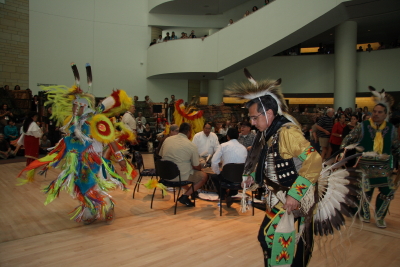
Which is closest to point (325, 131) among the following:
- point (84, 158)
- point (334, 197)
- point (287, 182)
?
point (84, 158)

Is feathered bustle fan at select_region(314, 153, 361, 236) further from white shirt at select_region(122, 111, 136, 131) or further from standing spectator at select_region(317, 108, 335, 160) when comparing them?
standing spectator at select_region(317, 108, 335, 160)

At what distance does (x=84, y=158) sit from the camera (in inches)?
147

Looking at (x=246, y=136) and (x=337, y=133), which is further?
(x=337, y=133)

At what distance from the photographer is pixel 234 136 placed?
4520 mm

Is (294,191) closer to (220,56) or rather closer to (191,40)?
(220,56)

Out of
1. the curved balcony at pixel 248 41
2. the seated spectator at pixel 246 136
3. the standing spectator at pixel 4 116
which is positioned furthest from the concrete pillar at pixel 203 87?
the seated spectator at pixel 246 136

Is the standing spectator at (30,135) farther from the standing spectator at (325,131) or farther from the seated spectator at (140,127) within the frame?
the standing spectator at (325,131)

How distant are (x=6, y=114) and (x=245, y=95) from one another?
29.8 ft

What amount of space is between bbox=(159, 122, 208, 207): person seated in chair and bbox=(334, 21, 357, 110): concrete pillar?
30.3ft

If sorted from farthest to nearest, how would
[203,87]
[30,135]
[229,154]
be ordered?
[203,87] < [30,135] < [229,154]

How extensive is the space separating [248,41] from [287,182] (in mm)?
10147

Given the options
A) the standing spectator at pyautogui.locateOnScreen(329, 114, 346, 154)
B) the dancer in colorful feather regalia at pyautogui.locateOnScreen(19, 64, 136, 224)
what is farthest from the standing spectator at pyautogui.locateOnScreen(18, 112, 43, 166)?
the standing spectator at pyautogui.locateOnScreen(329, 114, 346, 154)

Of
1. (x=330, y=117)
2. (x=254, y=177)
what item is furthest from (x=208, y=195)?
(x=330, y=117)

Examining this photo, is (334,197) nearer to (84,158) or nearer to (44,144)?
(84,158)
